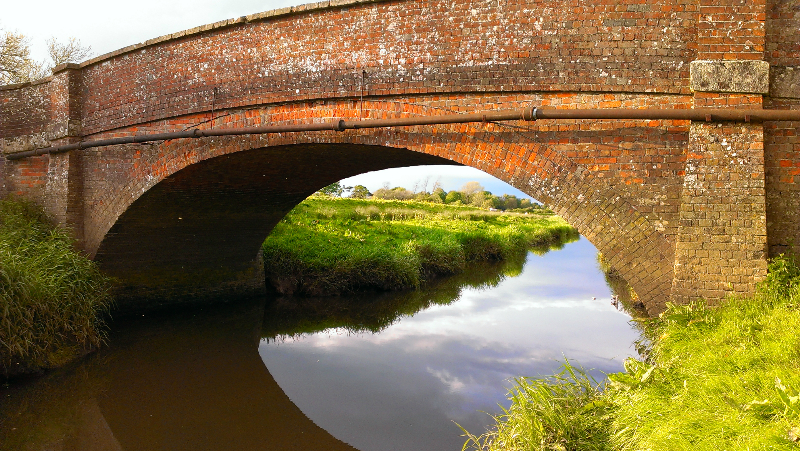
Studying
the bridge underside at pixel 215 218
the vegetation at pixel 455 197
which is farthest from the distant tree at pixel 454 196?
the bridge underside at pixel 215 218

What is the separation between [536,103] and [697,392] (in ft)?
9.70

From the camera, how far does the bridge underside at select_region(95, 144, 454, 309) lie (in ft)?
24.2

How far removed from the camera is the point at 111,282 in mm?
8977

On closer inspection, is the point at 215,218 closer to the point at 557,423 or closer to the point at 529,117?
the point at 529,117

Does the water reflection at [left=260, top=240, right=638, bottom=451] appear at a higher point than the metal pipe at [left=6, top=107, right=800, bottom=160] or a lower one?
lower

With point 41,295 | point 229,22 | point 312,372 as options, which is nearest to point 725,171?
point 312,372

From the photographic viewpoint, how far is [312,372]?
7.08 meters

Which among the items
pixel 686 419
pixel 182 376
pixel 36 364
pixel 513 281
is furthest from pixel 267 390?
pixel 513 281

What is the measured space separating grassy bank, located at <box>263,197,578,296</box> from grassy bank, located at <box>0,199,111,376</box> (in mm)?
3939

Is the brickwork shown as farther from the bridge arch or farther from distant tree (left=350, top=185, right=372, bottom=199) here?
distant tree (left=350, top=185, right=372, bottom=199)

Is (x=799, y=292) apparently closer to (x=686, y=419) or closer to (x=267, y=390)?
(x=686, y=419)

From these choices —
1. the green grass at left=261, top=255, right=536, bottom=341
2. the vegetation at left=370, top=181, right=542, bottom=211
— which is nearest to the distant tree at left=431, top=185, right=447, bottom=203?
the vegetation at left=370, top=181, right=542, bottom=211

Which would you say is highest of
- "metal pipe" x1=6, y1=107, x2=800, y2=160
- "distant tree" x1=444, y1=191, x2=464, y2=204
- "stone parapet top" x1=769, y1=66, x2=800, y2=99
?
"distant tree" x1=444, y1=191, x2=464, y2=204

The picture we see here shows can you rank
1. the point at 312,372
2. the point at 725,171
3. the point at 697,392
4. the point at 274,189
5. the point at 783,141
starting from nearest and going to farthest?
the point at 697,392 < the point at 725,171 < the point at 783,141 < the point at 312,372 < the point at 274,189
